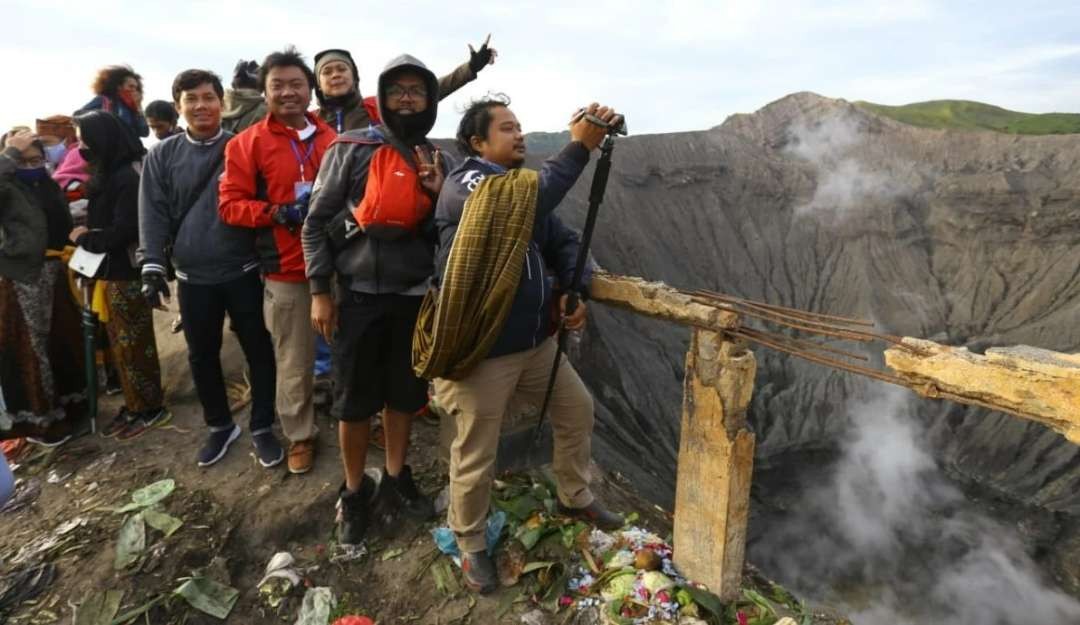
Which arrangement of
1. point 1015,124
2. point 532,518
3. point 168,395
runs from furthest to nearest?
1. point 1015,124
2. point 168,395
3. point 532,518

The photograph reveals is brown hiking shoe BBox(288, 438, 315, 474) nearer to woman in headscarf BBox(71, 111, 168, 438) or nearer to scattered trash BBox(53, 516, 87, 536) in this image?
scattered trash BBox(53, 516, 87, 536)

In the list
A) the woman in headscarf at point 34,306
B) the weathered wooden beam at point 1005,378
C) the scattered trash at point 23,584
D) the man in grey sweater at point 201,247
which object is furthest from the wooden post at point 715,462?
the woman in headscarf at point 34,306

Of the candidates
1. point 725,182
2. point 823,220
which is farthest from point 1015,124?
point 725,182

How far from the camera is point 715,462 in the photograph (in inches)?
94.7

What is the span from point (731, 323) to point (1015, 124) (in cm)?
4466

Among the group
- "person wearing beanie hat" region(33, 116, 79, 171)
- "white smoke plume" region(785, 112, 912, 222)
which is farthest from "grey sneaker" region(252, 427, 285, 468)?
"white smoke plume" region(785, 112, 912, 222)

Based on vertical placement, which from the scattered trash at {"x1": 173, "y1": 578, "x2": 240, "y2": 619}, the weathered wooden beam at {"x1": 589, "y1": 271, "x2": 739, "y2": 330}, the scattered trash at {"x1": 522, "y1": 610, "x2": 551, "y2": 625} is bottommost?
the scattered trash at {"x1": 173, "y1": 578, "x2": 240, "y2": 619}

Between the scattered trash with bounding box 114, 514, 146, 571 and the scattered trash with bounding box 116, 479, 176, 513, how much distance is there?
9cm

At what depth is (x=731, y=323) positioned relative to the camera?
2.31 meters

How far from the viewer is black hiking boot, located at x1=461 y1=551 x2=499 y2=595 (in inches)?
99.2

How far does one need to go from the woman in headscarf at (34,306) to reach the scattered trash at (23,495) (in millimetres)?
395

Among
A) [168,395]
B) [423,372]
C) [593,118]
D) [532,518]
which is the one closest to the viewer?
[593,118]

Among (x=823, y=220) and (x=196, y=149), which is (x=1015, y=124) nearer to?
(x=823, y=220)

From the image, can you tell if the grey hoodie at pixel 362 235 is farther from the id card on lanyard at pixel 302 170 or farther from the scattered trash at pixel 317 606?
the scattered trash at pixel 317 606
